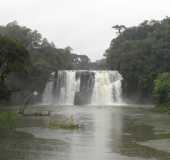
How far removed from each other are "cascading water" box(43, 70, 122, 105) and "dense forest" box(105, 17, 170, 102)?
1.97m

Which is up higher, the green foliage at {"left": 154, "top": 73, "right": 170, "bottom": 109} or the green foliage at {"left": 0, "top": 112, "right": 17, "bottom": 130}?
the green foliage at {"left": 154, "top": 73, "right": 170, "bottom": 109}

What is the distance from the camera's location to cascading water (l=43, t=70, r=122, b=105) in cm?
8169

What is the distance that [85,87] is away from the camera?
83250 millimetres

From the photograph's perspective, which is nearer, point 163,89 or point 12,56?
point 12,56

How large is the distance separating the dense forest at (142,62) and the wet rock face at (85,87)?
514cm

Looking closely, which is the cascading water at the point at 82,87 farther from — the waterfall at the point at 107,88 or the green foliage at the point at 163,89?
the green foliage at the point at 163,89

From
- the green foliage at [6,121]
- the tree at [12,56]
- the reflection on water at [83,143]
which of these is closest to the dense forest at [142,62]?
the tree at [12,56]

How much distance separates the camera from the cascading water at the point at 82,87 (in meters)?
81.7

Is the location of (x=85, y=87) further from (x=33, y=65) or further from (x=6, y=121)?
(x=6, y=121)

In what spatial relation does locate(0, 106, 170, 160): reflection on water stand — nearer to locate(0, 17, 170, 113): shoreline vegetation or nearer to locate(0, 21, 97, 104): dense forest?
locate(0, 21, 97, 104): dense forest

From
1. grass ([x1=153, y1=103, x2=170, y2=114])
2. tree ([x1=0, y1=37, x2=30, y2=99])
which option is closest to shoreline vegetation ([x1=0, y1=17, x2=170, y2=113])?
grass ([x1=153, y1=103, x2=170, y2=114])

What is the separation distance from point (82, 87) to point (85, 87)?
0.53 meters

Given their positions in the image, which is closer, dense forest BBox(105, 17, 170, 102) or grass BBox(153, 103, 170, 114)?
grass BBox(153, 103, 170, 114)

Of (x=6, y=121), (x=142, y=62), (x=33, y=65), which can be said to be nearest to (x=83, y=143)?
(x=6, y=121)
